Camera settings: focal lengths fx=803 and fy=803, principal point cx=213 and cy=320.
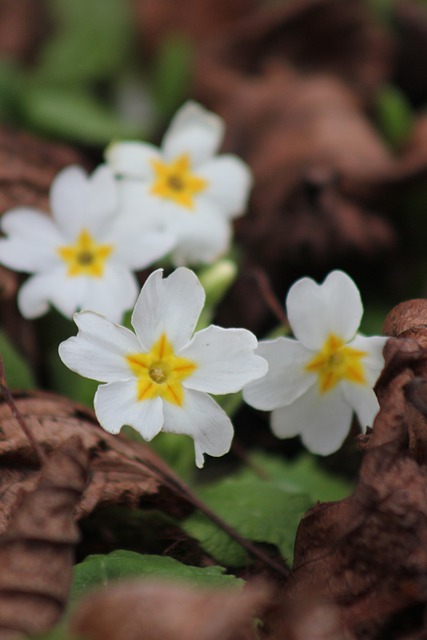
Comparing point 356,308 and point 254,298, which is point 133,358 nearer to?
point 356,308

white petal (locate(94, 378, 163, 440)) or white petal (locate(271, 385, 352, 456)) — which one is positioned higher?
white petal (locate(94, 378, 163, 440))

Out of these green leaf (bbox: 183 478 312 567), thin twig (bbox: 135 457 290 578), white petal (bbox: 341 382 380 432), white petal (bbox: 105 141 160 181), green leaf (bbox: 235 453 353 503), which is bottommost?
green leaf (bbox: 235 453 353 503)

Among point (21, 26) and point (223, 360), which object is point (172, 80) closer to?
point (21, 26)

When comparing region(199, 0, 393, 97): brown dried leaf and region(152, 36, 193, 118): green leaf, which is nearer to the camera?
region(152, 36, 193, 118): green leaf

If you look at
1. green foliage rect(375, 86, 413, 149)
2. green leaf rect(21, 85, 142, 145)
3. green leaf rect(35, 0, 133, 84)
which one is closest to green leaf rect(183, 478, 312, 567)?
green leaf rect(21, 85, 142, 145)

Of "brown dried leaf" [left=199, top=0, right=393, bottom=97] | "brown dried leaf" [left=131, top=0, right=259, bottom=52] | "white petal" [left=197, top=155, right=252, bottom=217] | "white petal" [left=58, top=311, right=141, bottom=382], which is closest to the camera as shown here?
"white petal" [left=58, top=311, right=141, bottom=382]

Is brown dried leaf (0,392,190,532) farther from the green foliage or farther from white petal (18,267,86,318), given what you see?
the green foliage

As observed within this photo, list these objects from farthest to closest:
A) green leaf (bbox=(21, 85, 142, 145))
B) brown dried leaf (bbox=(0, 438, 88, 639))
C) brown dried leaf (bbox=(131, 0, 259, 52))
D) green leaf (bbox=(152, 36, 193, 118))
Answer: brown dried leaf (bbox=(131, 0, 259, 52))
green leaf (bbox=(152, 36, 193, 118))
green leaf (bbox=(21, 85, 142, 145))
brown dried leaf (bbox=(0, 438, 88, 639))
